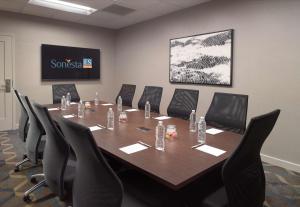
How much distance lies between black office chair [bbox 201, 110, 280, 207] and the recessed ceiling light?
13.3 feet

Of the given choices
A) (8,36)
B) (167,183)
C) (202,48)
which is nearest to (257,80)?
(202,48)

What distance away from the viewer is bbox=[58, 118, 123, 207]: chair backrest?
1123 millimetres

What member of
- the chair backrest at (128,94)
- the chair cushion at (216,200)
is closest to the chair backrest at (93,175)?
the chair cushion at (216,200)

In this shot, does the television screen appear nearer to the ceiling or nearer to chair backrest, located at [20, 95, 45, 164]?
the ceiling

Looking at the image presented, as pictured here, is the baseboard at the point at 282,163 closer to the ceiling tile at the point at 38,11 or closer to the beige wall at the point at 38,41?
the beige wall at the point at 38,41

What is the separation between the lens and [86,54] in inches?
227

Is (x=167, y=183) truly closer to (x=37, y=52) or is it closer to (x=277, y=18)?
(x=277, y=18)

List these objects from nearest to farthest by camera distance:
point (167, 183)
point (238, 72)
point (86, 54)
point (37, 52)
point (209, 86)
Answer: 1. point (167, 183)
2. point (238, 72)
3. point (209, 86)
4. point (37, 52)
5. point (86, 54)

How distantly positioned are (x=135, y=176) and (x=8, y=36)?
453cm

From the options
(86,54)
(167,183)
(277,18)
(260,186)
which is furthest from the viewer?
(86,54)

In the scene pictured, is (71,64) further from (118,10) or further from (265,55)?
(265,55)

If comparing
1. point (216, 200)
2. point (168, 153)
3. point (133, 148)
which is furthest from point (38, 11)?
point (216, 200)

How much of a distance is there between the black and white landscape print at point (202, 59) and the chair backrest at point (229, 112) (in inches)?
43.1

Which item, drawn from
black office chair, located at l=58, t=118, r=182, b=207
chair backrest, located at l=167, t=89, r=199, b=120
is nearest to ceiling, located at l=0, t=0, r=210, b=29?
chair backrest, located at l=167, t=89, r=199, b=120
